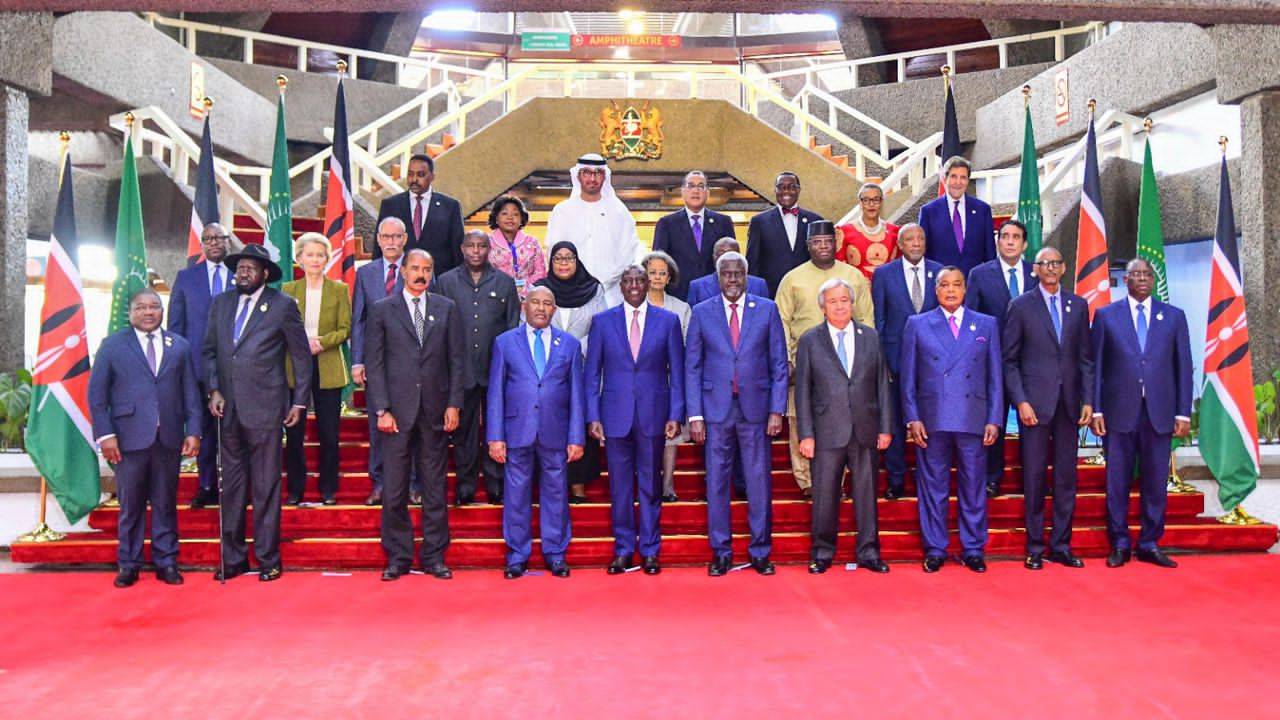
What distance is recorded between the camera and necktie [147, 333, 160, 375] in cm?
530

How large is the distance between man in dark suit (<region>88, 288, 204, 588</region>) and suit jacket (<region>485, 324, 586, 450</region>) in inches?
60.5

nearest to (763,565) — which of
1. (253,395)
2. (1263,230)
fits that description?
(253,395)

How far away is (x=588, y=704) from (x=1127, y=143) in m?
8.94

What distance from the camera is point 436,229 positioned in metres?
6.49

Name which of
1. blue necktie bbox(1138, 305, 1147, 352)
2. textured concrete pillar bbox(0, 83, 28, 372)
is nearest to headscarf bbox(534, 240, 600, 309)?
blue necktie bbox(1138, 305, 1147, 352)

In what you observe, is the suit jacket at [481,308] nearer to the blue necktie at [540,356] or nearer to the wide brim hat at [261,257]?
the blue necktie at [540,356]

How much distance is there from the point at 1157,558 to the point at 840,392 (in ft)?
6.08

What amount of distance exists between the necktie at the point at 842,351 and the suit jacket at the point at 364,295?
223 centimetres

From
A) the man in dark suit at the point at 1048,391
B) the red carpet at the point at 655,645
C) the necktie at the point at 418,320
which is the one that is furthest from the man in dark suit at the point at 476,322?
the man in dark suit at the point at 1048,391

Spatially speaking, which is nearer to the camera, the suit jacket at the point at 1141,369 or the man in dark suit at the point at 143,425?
the man in dark suit at the point at 143,425

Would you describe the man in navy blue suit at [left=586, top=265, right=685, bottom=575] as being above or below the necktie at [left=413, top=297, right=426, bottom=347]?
below

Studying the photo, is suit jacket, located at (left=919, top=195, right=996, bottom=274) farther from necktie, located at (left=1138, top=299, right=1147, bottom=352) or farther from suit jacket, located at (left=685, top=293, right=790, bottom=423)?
suit jacket, located at (left=685, top=293, right=790, bottom=423)

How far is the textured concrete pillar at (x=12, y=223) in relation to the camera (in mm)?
7449

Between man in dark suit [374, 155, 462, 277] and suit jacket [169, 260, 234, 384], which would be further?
man in dark suit [374, 155, 462, 277]
